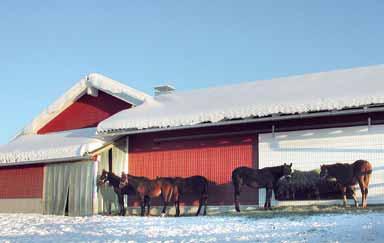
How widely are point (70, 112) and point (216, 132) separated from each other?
786 centimetres

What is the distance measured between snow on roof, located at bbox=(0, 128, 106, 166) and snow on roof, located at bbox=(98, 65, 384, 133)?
1018mm

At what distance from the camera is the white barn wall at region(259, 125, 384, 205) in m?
16.1

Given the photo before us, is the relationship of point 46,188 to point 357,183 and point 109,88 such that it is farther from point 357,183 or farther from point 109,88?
point 357,183

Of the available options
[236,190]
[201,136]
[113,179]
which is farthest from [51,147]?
[236,190]

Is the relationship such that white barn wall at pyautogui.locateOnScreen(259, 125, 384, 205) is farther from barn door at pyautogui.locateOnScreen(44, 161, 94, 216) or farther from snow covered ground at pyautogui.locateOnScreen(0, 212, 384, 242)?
barn door at pyautogui.locateOnScreen(44, 161, 94, 216)

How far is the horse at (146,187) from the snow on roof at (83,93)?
3.89 m

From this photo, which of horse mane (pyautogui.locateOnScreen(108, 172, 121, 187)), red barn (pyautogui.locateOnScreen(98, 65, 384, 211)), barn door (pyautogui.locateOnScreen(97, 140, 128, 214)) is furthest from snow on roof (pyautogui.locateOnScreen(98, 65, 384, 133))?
horse mane (pyautogui.locateOnScreen(108, 172, 121, 187))

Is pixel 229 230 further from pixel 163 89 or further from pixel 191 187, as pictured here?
pixel 163 89

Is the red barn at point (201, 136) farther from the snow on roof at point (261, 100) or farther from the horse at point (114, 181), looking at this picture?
the horse at point (114, 181)

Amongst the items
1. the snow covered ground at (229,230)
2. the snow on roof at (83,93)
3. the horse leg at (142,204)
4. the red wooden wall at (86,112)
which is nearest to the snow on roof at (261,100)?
the snow on roof at (83,93)

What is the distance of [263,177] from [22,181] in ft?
34.2

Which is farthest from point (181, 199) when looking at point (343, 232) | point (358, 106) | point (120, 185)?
point (343, 232)

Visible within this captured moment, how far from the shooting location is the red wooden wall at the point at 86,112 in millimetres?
23062

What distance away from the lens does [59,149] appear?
2095 cm
